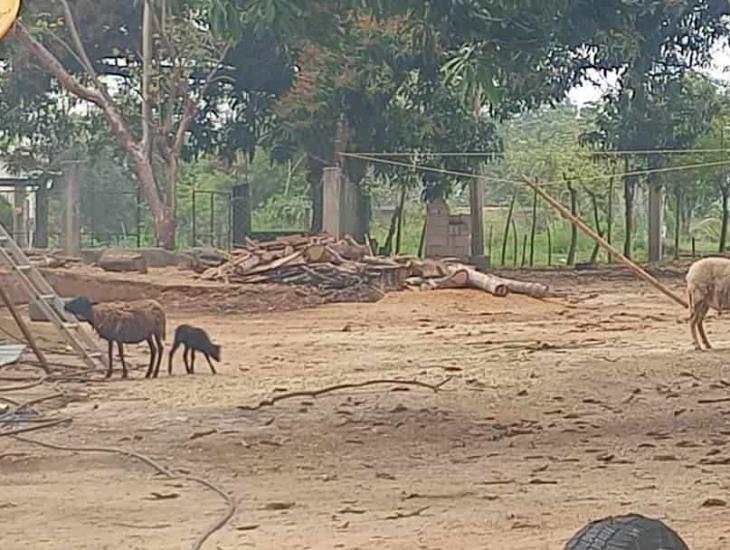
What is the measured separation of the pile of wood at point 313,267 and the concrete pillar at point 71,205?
22.1 feet

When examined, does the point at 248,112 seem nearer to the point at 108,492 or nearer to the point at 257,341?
the point at 257,341

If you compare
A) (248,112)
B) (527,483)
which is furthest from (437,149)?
(527,483)

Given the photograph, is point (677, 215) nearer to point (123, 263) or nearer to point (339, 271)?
point (339, 271)

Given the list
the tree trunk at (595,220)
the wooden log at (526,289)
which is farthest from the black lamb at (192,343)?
the tree trunk at (595,220)

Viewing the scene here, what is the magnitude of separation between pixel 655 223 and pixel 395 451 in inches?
1016

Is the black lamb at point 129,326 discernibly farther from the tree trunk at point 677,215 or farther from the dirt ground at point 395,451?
the tree trunk at point 677,215

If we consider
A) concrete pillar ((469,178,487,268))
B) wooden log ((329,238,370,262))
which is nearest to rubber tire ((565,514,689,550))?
wooden log ((329,238,370,262))

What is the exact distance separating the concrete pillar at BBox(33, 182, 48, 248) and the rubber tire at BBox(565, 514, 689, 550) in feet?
96.2

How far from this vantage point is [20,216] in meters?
32.8

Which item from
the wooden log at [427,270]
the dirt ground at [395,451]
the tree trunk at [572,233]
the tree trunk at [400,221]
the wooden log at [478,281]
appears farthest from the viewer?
the tree trunk at [572,233]

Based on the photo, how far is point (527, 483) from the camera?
8000 millimetres

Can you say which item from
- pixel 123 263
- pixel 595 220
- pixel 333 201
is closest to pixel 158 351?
pixel 123 263

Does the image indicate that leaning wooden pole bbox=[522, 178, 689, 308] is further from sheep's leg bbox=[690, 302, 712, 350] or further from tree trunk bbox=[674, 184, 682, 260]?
tree trunk bbox=[674, 184, 682, 260]

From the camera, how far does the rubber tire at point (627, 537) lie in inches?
154
